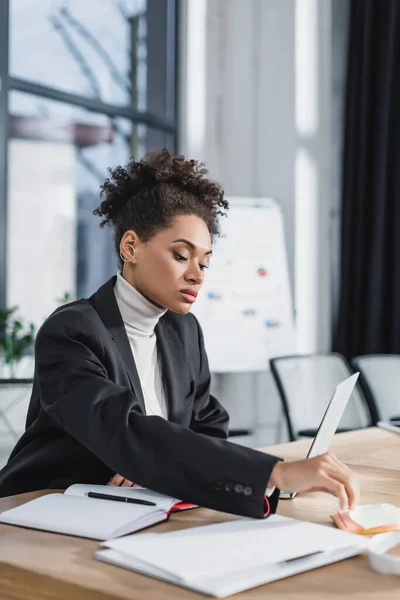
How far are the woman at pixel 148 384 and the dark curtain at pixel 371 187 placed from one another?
133 inches

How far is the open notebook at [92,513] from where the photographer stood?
130 cm

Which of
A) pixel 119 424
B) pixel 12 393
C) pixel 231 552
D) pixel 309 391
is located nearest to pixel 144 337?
pixel 119 424

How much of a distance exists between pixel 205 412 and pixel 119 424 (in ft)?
2.43

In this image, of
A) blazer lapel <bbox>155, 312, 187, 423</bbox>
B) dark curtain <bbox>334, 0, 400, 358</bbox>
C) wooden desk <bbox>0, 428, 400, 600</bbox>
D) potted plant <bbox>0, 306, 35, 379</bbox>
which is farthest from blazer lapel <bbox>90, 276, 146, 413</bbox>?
dark curtain <bbox>334, 0, 400, 358</bbox>

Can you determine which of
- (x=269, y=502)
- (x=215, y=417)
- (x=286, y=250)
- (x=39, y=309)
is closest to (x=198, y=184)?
(x=215, y=417)

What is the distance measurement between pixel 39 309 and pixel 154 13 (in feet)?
6.92

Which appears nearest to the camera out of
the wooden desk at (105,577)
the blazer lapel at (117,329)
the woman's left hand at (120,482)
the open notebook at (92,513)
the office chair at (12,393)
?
the wooden desk at (105,577)

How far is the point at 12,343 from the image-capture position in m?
4.00

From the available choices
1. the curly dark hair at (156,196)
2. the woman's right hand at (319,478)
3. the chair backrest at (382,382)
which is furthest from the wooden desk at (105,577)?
the chair backrest at (382,382)

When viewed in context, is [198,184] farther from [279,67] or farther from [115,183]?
[279,67]

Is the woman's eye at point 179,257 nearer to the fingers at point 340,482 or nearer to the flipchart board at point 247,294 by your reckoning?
the fingers at point 340,482

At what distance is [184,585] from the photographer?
1.05 metres

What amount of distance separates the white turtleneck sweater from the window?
8.11 ft

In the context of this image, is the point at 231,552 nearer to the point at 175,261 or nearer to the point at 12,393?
the point at 175,261
